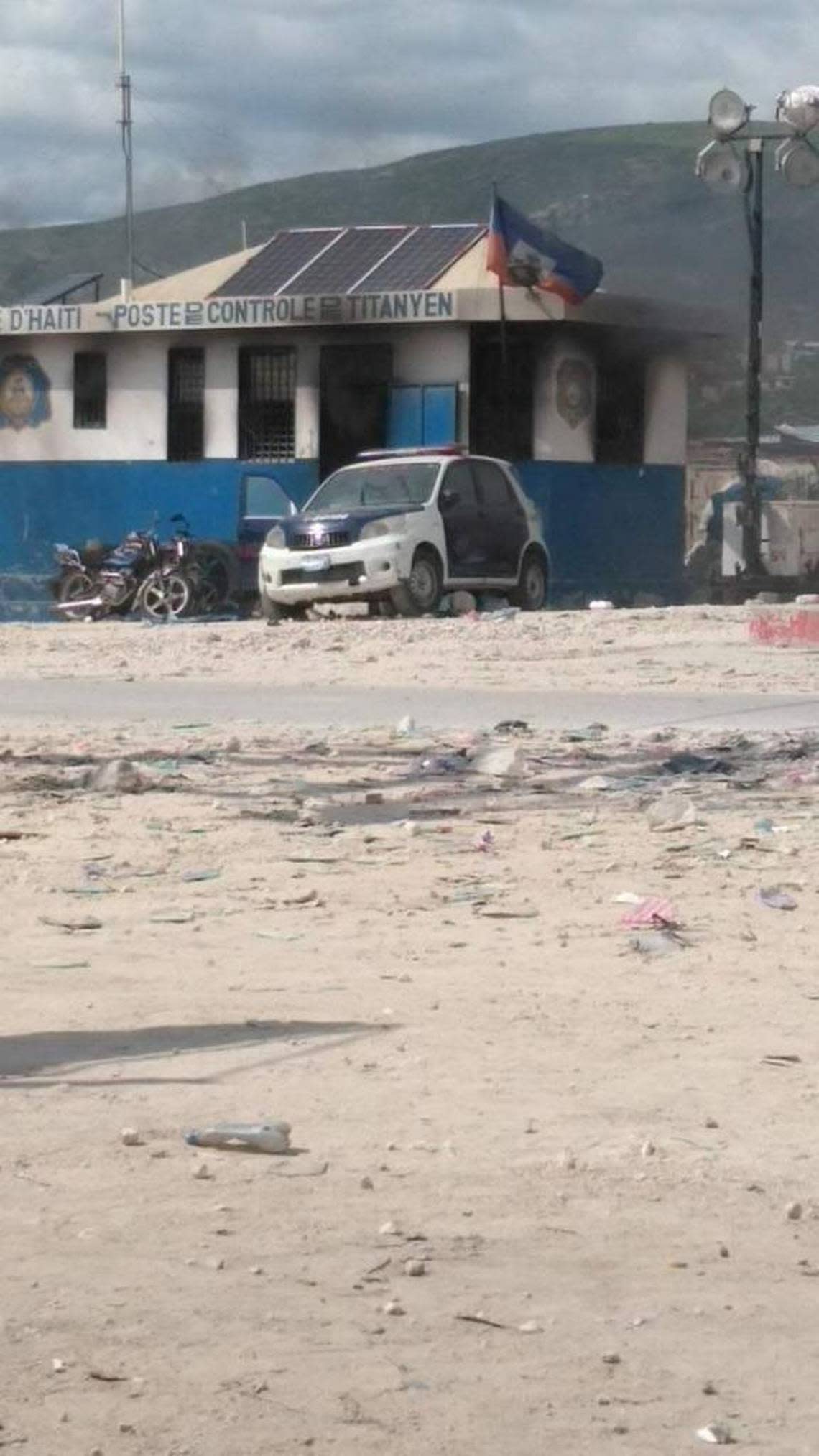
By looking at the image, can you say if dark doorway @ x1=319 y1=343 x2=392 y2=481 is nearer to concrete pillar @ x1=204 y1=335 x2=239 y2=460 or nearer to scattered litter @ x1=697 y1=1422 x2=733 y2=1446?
concrete pillar @ x1=204 y1=335 x2=239 y2=460

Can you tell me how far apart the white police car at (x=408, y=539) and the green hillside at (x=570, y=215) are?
4007mm

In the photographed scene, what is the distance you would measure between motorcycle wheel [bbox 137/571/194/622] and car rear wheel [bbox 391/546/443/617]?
4276mm

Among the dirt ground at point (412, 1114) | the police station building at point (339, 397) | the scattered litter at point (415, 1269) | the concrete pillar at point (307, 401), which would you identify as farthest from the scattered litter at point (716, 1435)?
the concrete pillar at point (307, 401)

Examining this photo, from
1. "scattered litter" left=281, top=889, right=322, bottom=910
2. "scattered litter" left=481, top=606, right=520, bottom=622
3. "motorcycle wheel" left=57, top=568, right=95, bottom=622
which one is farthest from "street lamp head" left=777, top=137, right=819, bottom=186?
"scattered litter" left=281, top=889, right=322, bottom=910

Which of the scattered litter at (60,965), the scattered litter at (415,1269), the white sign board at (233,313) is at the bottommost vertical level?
the scattered litter at (60,965)

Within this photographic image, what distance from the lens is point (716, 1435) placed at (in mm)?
4035

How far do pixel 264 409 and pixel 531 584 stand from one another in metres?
7.23

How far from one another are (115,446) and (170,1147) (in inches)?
1234

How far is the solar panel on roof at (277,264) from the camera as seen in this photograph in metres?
36.6

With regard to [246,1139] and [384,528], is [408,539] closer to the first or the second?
Answer: [384,528]

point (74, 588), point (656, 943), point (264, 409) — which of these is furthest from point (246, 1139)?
point (264, 409)

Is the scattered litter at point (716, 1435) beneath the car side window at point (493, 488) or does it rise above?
beneath

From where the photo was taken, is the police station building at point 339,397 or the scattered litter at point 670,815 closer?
the scattered litter at point 670,815

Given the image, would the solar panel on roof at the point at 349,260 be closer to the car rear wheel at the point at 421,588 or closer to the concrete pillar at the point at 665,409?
the concrete pillar at the point at 665,409
